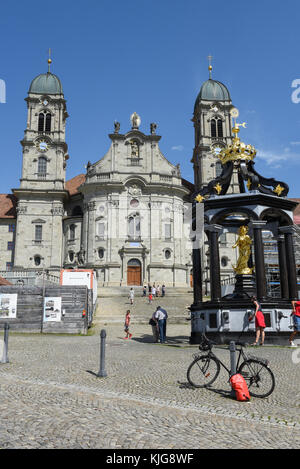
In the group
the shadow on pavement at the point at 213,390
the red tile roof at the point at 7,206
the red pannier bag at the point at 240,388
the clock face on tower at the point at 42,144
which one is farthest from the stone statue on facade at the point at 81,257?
the red pannier bag at the point at 240,388

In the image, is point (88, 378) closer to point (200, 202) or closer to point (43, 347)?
point (43, 347)

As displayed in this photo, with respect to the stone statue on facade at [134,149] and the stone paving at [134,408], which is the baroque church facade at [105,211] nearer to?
the stone statue on facade at [134,149]

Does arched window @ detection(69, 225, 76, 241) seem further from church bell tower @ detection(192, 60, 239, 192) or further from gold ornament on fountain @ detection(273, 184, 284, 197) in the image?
gold ornament on fountain @ detection(273, 184, 284, 197)

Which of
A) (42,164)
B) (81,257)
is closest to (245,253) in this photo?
(81,257)

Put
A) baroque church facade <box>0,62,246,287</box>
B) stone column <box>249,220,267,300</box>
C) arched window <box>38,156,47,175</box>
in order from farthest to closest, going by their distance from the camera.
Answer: arched window <box>38,156,47,175</box>, baroque church facade <box>0,62,246,287</box>, stone column <box>249,220,267,300</box>

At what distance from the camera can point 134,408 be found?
21.6ft

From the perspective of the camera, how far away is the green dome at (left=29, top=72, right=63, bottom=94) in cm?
5194

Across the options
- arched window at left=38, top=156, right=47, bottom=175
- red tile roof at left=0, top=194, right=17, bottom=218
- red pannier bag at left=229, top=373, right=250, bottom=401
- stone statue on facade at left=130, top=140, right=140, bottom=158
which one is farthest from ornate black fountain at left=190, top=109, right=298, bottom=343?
red tile roof at left=0, top=194, right=17, bottom=218

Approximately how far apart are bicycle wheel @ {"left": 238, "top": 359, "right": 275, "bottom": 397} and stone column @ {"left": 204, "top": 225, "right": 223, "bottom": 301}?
25.9 feet

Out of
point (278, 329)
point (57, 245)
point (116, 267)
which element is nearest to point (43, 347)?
point (278, 329)

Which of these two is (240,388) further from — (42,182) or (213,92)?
(213,92)

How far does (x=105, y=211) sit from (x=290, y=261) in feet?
107

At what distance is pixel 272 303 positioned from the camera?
49.0ft

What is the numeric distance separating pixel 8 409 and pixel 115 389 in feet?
7.40
